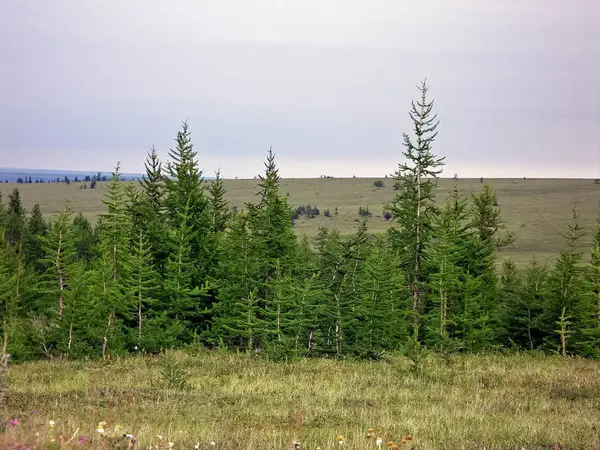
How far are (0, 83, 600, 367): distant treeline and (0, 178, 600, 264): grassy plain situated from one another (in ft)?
223

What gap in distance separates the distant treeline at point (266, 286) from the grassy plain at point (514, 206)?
223 feet

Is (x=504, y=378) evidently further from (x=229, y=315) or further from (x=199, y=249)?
(x=199, y=249)

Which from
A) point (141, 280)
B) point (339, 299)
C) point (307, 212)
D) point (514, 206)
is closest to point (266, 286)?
point (339, 299)

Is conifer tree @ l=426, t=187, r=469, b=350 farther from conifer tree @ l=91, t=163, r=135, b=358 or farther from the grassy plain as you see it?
the grassy plain

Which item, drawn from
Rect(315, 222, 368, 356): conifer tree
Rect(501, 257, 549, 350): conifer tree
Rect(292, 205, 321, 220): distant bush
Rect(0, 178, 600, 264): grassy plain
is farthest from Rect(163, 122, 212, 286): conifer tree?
Rect(292, 205, 321, 220): distant bush

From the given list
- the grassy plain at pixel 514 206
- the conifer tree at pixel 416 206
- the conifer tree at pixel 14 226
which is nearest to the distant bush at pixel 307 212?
the grassy plain at pixel 514 206

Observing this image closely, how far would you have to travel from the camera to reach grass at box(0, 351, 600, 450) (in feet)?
23.5

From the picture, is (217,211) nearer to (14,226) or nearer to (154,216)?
(154,216)

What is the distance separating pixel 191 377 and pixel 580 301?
19141 mm

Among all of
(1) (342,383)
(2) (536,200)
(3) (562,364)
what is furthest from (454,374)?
(2) (536,200)

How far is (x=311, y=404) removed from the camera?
10.4m

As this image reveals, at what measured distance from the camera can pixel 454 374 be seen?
14453 mm

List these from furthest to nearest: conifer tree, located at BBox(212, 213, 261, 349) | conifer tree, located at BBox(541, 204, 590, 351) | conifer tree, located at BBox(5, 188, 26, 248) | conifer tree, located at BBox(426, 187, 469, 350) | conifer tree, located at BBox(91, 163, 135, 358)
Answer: conifer tree, located at BBox(5, 188, 26, 248)
conifer tree, located at BBox(541, 204, 590, 351)
conifer tree, located at BBox(426, 187, 469, 350)
conifer tree, located at BBox(212, 213, 261, 349)
conifer tree, located at BBox(91, 163, 135, 358)

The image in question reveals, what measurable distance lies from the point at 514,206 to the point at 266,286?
139381 mm
